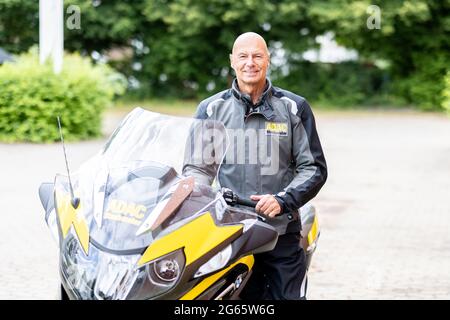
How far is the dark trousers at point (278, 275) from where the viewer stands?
13.7ft

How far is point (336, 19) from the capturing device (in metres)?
31.0

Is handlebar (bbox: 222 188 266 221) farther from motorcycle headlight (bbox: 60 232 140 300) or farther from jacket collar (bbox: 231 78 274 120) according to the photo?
motorcycle headlight (bbox: 60 232 140 300)

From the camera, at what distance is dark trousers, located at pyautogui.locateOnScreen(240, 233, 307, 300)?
164 inches

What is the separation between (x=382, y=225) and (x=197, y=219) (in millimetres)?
7055

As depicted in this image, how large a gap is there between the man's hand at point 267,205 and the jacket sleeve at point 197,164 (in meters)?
0.29

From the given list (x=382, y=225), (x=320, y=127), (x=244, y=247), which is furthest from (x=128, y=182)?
(x=320, y=127)

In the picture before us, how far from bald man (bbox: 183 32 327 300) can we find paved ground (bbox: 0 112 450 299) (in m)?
2.74

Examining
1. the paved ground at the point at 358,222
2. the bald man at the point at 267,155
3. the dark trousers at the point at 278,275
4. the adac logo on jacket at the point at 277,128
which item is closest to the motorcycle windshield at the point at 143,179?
the bald man at the point at 267,155

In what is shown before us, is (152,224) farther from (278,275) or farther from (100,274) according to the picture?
(278,275)

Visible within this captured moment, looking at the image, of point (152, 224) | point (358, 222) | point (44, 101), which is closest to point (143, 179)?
point (152, 224)

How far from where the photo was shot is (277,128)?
417cm

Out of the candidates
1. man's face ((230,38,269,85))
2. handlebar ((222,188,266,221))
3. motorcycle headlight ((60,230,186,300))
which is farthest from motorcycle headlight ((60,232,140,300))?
man's face ((230,38,269,85))

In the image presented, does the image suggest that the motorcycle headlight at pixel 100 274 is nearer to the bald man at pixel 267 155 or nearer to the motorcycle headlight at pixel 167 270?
the motorcycle headlight at pixel 167 270

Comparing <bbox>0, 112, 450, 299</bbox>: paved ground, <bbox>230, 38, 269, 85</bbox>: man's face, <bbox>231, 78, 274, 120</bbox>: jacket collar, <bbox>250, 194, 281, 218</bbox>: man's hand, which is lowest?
<bbox>0, 112, 450, 299</bbox>: paved ground
